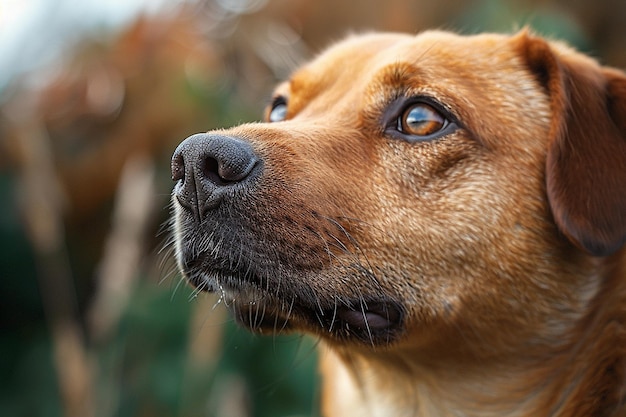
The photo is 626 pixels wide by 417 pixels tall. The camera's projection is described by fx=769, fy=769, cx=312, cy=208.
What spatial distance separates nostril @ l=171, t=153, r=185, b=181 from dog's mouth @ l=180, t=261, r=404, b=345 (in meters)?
0.26

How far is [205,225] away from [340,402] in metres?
1.24

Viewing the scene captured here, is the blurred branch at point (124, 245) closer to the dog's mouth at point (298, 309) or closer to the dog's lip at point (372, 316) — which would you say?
the dog's mouth at point (298, 309)

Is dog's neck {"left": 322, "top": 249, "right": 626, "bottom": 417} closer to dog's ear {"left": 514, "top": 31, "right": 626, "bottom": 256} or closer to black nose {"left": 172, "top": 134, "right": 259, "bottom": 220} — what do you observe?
dog's ear {"left": 514, "top": 31, "right": 626, "bottom": 256}

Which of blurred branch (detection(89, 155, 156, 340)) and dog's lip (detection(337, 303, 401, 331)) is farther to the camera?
blurred branch (detection(89, 155, 156, 340))

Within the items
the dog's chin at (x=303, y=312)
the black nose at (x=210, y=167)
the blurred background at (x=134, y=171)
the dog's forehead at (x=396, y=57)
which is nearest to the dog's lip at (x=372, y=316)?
the dog's chin at (x=303, y=312)

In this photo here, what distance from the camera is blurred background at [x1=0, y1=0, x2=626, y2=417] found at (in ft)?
13.9

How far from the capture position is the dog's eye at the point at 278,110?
3252 millimetres

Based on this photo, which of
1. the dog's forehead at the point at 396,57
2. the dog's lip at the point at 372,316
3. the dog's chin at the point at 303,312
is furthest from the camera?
the dog's forehead at the point at 396,57

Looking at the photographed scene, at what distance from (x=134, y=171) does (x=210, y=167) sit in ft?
7.48

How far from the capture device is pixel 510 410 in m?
2.72

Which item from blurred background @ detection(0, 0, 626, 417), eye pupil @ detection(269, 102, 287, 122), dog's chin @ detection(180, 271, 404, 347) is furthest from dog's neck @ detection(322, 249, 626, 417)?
blurred background @ detection(0, 0, 626, 417)

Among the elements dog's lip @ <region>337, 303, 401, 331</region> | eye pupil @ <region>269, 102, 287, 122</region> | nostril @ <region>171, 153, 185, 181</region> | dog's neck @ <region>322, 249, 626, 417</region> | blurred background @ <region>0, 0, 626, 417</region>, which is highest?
nostril @ <region>171, 153, 185, 181</region>

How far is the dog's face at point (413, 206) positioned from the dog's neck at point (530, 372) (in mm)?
75

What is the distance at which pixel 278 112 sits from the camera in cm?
329
